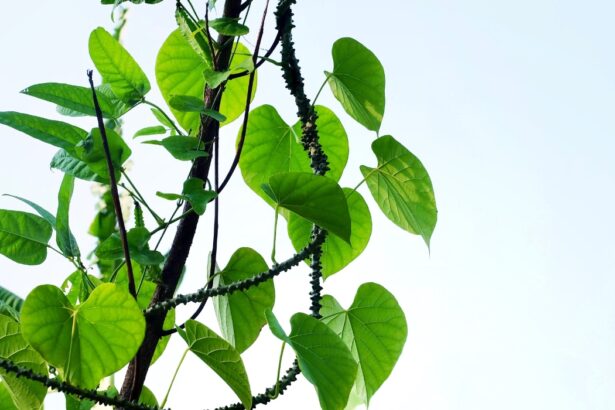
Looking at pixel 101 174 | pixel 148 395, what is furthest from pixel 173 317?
pixel 101 174

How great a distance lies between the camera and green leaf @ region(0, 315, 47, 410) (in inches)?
19.1

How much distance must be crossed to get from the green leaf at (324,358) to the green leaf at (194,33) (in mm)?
193

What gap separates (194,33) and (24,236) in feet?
0.61

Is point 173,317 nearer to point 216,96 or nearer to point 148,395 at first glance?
point 148,395

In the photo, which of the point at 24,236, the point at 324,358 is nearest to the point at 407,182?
the point at 324,358

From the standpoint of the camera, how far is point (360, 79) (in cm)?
59

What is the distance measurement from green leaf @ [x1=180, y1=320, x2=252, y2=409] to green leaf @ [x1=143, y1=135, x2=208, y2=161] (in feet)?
0.35

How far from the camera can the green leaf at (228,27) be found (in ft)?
1.66

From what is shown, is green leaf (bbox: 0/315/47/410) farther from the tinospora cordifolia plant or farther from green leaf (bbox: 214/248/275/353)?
green leaf (bbox: 214/248/275/353)

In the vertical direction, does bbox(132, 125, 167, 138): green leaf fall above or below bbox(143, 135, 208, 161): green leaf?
above

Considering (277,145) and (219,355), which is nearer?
(219,355)

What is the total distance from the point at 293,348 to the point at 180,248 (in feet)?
0.36

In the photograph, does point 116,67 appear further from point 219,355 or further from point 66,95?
point 219,355

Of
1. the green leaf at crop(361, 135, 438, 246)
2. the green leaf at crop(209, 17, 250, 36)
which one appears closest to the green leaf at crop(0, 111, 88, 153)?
the green leaf at crop(209, 17, 250, 36)
